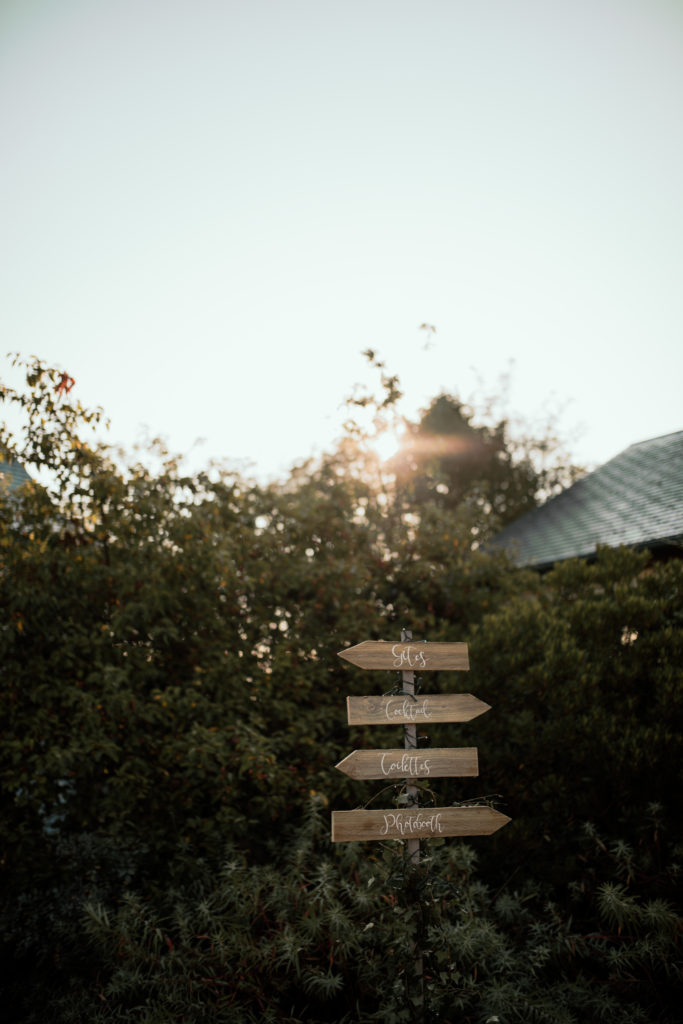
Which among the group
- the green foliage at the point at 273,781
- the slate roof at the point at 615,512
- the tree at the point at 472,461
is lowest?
the green foliage at the point at 273,781

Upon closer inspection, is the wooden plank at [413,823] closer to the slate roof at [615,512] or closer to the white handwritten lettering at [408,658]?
the white handwritten lettering at [408,658]

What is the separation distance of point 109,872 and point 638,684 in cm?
494

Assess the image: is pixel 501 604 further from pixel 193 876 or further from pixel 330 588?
pixel 193 876

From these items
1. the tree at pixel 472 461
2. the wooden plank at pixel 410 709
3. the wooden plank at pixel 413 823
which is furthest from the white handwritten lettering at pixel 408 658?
the tree at pixel 472 461

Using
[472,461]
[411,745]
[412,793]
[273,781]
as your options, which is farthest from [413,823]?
[472,461]

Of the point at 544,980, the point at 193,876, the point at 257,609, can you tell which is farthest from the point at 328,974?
the point at 257,609

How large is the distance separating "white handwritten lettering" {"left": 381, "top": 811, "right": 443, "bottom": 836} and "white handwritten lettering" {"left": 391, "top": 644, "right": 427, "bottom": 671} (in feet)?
2.69

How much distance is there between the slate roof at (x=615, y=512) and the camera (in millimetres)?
10711

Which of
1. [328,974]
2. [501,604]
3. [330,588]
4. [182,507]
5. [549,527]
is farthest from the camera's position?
[549,527]

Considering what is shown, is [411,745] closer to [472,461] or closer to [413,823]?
[413,823]

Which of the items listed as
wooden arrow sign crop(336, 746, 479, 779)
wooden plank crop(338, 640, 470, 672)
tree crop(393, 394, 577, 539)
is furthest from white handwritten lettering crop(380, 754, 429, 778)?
tree crop(393, 394, 577, 539)

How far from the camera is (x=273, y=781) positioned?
231 inches

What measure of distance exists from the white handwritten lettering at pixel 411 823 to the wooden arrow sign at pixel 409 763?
21 centimetres

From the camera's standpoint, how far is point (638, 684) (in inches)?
246
